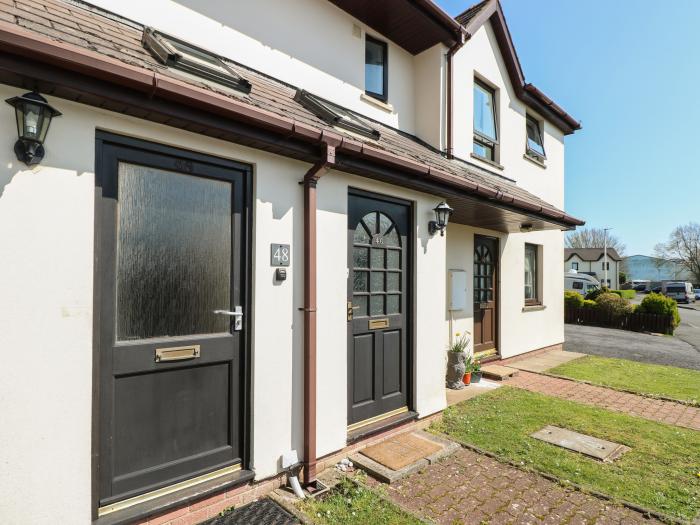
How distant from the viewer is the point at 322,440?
377cm

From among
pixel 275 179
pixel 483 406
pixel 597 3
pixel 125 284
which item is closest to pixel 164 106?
pixel 275 179

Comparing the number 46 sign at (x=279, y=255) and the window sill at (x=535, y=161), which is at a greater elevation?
the window sill at (x=535, y=161)

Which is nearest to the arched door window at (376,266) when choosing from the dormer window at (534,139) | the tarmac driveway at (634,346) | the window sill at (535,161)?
the window sill at (535,161)

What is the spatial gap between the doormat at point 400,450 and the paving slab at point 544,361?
→ 467 cm

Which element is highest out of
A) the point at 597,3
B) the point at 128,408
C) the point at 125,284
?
the point at 597,3

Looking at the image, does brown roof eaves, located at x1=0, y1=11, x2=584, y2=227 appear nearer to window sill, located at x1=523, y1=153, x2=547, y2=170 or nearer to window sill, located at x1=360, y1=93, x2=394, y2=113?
window sill, located at x1=360, y1=93, x2=394, y2=113

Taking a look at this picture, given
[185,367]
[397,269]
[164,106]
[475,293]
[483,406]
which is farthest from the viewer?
[475,293]

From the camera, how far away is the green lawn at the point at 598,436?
11.3 ft

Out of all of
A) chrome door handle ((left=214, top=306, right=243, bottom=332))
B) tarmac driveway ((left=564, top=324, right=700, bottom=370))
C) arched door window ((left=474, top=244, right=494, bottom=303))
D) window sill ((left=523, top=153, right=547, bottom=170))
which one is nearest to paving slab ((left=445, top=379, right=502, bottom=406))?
arched door window ((left=474, top=244, right=494, bottom=303))

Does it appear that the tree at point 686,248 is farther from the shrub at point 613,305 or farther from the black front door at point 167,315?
the black front door at point 167,315

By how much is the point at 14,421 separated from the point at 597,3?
32.9 feet

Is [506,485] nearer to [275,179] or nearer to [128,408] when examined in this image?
[128,408]

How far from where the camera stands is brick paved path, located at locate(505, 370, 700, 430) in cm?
535

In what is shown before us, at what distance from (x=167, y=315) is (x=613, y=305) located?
1793 centimetres
